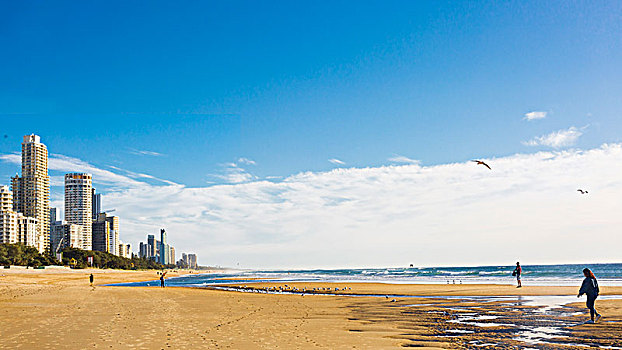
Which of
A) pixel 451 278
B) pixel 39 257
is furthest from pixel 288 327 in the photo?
pixel 39 257

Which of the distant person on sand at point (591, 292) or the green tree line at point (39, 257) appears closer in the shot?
the distant person on sand at point (591, 292)

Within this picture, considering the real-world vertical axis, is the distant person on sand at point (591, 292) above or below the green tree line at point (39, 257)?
above

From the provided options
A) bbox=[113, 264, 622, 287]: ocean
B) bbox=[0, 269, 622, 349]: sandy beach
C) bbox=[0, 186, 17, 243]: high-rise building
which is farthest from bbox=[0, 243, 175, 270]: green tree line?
bbox=[0, 269, 622, 349]: sandy beach

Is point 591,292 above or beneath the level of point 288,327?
above

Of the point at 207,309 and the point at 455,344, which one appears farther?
the point at 207,309

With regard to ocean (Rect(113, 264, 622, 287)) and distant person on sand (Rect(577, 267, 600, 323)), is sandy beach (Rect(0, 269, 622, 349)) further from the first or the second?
ocean (Rect(113, 264, 622, 287))

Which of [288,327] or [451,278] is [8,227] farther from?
[288,327]

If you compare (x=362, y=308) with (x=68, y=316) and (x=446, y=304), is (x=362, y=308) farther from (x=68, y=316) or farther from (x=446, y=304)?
(x=68, y=316)

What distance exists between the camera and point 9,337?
15438 millimetres

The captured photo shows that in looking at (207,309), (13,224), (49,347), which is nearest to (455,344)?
(49,347)

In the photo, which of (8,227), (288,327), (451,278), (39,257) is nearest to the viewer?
(288,327)

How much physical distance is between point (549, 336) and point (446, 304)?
1148 cm

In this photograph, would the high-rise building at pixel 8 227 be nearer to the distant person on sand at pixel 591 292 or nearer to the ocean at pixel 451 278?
the ocean at pixel 451 278

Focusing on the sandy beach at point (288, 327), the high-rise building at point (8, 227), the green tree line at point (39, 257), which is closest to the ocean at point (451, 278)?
the sandy beach at point (288, 327)
